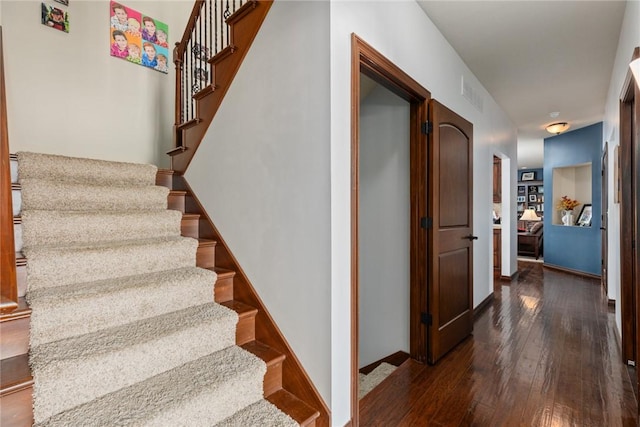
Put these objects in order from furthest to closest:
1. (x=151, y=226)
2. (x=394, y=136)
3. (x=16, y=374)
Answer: (x=394, y=136) < (x=151, y=226) < (x=16, y=374)

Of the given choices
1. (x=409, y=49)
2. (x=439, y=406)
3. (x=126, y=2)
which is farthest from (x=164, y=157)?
(x=439, y=406)

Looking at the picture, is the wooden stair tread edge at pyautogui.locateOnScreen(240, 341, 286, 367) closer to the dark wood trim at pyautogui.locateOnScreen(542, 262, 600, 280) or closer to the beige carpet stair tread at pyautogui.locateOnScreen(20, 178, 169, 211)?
the beige carpet stair tread at pyautogui.locateOnScreen(20, 178, 169, 211)

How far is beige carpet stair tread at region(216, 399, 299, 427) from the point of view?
55.3 inches

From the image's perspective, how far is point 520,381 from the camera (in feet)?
7.16

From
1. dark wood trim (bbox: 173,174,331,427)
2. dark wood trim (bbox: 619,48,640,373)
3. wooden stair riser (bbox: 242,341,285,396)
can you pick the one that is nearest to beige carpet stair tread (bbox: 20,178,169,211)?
dark wood trim (bbox: 173,174,331,427)

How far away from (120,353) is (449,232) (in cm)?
236

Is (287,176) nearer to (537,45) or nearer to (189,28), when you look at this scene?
(189,28)

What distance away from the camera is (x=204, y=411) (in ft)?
4.40

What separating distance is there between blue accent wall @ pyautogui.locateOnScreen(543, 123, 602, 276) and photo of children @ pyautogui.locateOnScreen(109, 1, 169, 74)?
6.94m

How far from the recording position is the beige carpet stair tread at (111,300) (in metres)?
1.37

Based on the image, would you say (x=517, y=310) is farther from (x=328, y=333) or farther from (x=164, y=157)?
(x=164, y=157)

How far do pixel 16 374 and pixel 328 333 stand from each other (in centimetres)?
120

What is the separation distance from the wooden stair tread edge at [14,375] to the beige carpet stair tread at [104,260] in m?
0.41

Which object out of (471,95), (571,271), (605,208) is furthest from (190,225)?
(571,271)
